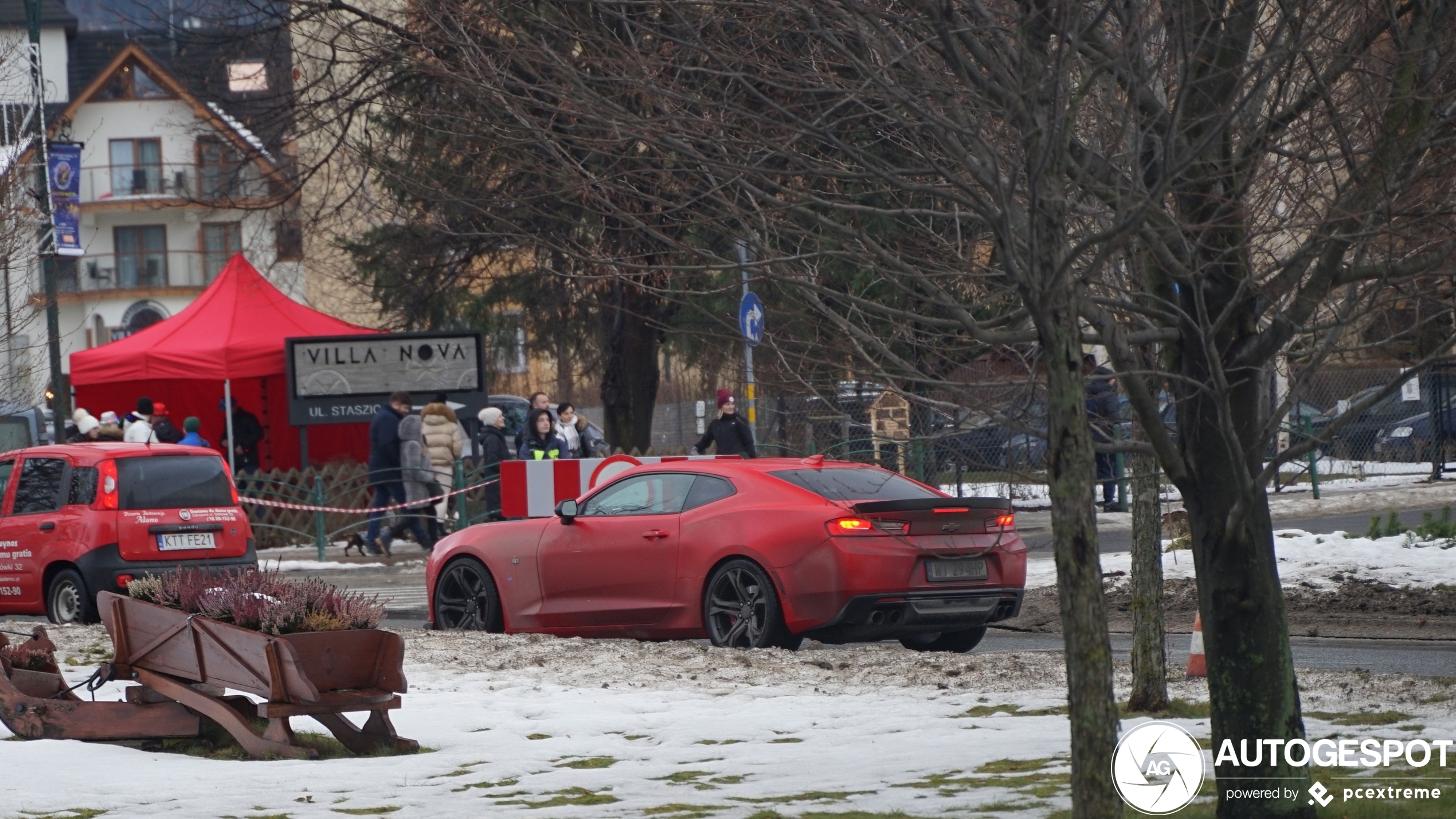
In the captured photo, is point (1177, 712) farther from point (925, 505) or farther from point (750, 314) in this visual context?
point (750, 314)

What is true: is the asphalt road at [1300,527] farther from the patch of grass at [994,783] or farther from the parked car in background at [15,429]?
the parked car in background at [15,429]

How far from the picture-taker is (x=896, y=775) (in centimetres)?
820

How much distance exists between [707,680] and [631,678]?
560 millimetres

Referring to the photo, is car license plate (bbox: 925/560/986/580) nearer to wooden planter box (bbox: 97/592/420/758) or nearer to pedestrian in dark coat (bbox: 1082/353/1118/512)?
pedestrian in dark coat (bbox: 1082/353/1118/512)

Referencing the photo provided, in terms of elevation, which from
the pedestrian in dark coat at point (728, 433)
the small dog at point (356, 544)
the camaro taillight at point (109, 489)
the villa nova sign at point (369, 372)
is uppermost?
the villa nova sign at point (369, 372)

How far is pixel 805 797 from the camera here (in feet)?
25.5

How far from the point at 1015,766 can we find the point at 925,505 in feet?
14.4

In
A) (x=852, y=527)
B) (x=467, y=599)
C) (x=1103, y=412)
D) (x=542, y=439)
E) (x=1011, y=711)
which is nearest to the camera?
(x=1011, y=711)

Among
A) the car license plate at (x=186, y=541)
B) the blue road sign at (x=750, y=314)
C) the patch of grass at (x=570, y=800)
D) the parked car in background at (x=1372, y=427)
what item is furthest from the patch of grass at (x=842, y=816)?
the parked car in background at (x=1372, y=427)

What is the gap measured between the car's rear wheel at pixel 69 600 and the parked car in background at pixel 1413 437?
18.7 meters

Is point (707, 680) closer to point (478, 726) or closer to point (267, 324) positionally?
point (478, 726)

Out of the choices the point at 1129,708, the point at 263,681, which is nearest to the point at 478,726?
the point at 263,681

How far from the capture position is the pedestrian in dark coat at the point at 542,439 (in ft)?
76.4

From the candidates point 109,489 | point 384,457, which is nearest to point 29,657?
point 109,489
